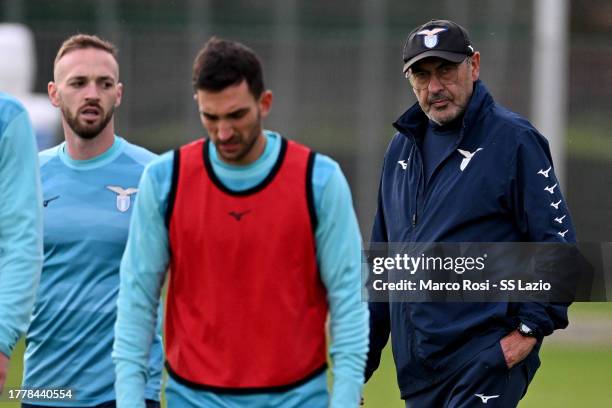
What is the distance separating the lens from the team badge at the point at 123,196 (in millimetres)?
5785

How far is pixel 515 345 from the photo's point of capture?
17.6ft

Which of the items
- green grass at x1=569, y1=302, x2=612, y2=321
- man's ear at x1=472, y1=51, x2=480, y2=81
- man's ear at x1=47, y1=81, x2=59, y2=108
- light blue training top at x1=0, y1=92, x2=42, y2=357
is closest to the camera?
light blue training top at x1=0, y1=92, x2=42, y2=357

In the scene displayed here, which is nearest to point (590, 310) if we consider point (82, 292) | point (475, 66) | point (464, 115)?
point (475, 66)

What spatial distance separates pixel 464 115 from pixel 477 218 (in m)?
0.45

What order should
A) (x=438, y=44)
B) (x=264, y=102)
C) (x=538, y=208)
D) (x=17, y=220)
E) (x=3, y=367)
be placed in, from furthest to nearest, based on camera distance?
(x=438, y=44) < (x=538, y=208) < (x=17, y=220) < (x=3, y=367) < (x=264, y=102)

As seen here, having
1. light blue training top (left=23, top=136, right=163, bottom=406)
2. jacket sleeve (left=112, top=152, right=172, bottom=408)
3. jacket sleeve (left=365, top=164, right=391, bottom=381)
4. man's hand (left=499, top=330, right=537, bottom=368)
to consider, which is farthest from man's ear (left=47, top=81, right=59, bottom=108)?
man's hand (left=499, top=330, right=537, bottom=368)

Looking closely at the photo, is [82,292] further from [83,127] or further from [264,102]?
[264,102]

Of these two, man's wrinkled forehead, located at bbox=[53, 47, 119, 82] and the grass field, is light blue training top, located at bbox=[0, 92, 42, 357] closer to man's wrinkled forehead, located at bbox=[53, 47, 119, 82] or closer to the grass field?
man's wrinkled forehead, located at bbox=[53, 47, 119, 82]

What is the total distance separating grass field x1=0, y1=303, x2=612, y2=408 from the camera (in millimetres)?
11992

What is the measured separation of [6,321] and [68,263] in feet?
4.11

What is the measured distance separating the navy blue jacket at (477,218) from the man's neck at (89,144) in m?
1.31

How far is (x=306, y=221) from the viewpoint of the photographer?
4145 millimetres

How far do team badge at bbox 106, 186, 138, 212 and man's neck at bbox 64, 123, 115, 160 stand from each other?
0.20m

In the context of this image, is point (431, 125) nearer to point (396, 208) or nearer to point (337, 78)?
point (396, 208)
